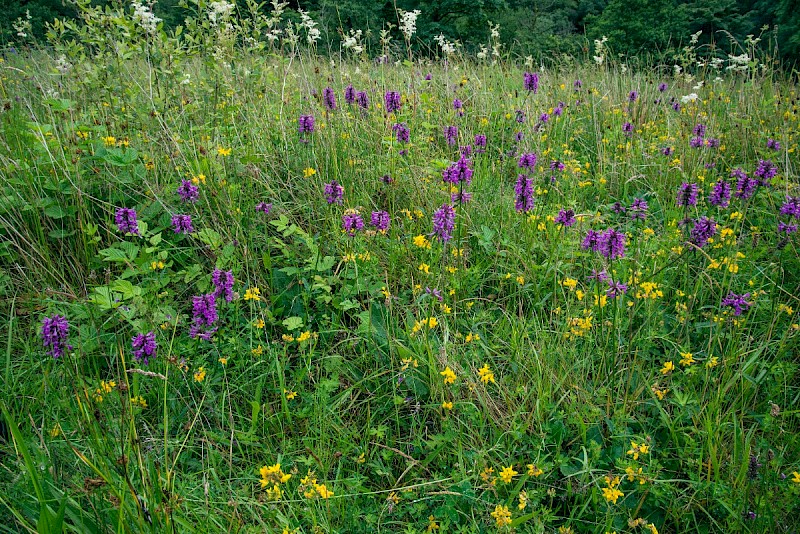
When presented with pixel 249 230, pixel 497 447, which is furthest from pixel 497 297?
pixel 249 230

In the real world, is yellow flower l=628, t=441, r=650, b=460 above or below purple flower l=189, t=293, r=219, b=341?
below

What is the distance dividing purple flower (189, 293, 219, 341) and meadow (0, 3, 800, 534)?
0.04 ft

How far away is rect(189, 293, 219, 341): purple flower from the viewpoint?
1976 mm

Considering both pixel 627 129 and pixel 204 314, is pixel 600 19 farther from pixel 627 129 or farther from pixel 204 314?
pixel 204 314

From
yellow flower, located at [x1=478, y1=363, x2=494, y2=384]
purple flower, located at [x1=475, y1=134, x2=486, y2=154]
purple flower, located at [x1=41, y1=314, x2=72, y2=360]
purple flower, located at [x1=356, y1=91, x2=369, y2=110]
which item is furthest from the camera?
purple flower, located at [x1=356, y1=91, x2=369, y2=110]

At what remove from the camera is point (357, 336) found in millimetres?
2250

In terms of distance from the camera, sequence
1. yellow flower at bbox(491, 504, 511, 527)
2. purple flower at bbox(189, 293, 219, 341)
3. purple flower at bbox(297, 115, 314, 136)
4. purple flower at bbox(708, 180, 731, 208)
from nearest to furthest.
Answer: yellow flower at bbox(491, 504, 511, 527) → purple flower at bbox(189, 293, 219, 341) → purple flower at bbox(708, 180, 731, 208) → purple flower at bbox(297, 115, 314, 136)

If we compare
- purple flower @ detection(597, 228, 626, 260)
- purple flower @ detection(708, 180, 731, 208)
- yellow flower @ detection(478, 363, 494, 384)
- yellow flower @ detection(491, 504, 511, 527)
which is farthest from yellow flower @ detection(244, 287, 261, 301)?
purple flower @ detection(708, 180, 731, 208)

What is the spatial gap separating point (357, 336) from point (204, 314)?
2.13ft

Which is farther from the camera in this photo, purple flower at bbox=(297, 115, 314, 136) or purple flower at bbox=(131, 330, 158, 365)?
purple flower at bbox=(297, 115, 314, 136)

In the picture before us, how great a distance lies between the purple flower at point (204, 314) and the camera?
1976 millimetres

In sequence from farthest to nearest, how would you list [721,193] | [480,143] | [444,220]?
1. [480,143]
2. [721,193]
3. [444,220]

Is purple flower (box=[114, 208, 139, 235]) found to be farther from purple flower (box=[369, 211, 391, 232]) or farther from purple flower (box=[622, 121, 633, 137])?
purple flower (box=[622, 121, 633, 137])

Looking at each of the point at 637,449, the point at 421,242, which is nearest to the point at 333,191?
the point at 421,242
